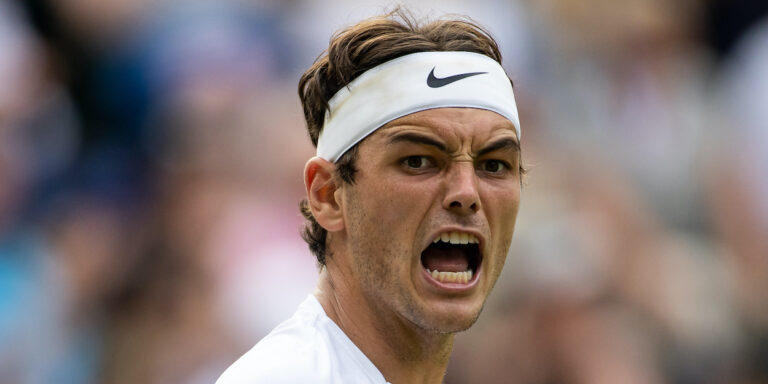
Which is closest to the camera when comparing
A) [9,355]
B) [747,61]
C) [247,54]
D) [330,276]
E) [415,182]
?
[415,182]

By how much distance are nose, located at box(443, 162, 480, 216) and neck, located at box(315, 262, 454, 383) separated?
0.43 m

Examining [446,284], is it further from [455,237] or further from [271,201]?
[271,201]

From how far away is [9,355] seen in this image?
566 centimetres

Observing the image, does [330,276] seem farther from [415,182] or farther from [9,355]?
[9,355]

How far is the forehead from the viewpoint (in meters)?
3.28

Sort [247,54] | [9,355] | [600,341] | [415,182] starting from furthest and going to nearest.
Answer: [247,54] < [600,341] < [9,355] < [415,182]

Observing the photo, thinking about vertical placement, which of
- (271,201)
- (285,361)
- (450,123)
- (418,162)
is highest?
(271,201)

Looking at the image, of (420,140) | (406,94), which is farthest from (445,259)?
(406,94)

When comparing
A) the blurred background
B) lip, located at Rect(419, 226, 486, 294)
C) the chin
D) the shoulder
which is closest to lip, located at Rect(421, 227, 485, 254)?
lip, located at Rect(419, 226, 486, 294)

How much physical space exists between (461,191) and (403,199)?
195mm

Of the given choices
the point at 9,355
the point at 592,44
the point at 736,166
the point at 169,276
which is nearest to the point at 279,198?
the point at 169,276

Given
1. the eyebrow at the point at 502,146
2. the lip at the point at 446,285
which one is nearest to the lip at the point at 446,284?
the lip at the point at 446,285

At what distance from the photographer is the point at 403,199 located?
3217 millimetres

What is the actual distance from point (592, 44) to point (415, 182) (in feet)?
13.9
